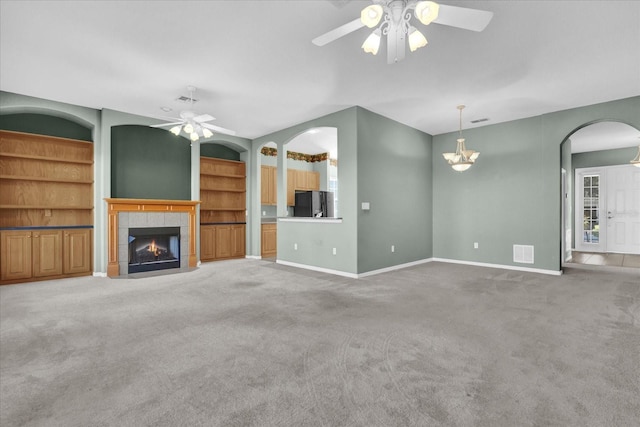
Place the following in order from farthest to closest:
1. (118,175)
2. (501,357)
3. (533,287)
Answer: (118,175)
(533,287)
(501,357)

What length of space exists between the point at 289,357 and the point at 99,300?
3.00 meters

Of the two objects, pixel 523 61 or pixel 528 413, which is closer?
pixel 528 413

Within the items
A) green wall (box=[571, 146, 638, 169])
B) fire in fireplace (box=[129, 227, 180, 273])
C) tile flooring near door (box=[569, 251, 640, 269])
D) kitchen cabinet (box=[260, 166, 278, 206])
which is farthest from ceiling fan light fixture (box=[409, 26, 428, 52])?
green wall (box=[571, 146, 638, 169])

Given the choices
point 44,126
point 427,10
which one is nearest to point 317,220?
point 427,10

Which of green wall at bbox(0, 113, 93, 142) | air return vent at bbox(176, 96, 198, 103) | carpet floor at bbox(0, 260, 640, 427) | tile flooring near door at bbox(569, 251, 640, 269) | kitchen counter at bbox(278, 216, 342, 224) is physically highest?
air return vent at bbox(176, 96, 198, 103)

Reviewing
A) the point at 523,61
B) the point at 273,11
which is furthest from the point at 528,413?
the point at 523,61

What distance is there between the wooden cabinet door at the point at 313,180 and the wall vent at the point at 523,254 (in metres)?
5.65

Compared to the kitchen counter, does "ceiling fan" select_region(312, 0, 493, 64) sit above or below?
above

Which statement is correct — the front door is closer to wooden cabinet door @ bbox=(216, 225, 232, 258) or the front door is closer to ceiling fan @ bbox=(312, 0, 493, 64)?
ceiling fan @ bbox=(312, 0, 493, 64)

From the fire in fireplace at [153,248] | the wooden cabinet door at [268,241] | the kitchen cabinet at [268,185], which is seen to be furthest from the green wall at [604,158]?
the fire in fireplace at [153,248]

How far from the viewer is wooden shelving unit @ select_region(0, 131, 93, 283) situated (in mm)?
5023

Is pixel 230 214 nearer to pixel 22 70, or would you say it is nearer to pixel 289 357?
pixel 22 70

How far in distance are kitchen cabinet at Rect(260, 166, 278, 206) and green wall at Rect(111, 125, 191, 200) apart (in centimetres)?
195

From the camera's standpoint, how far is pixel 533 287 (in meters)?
4.62
